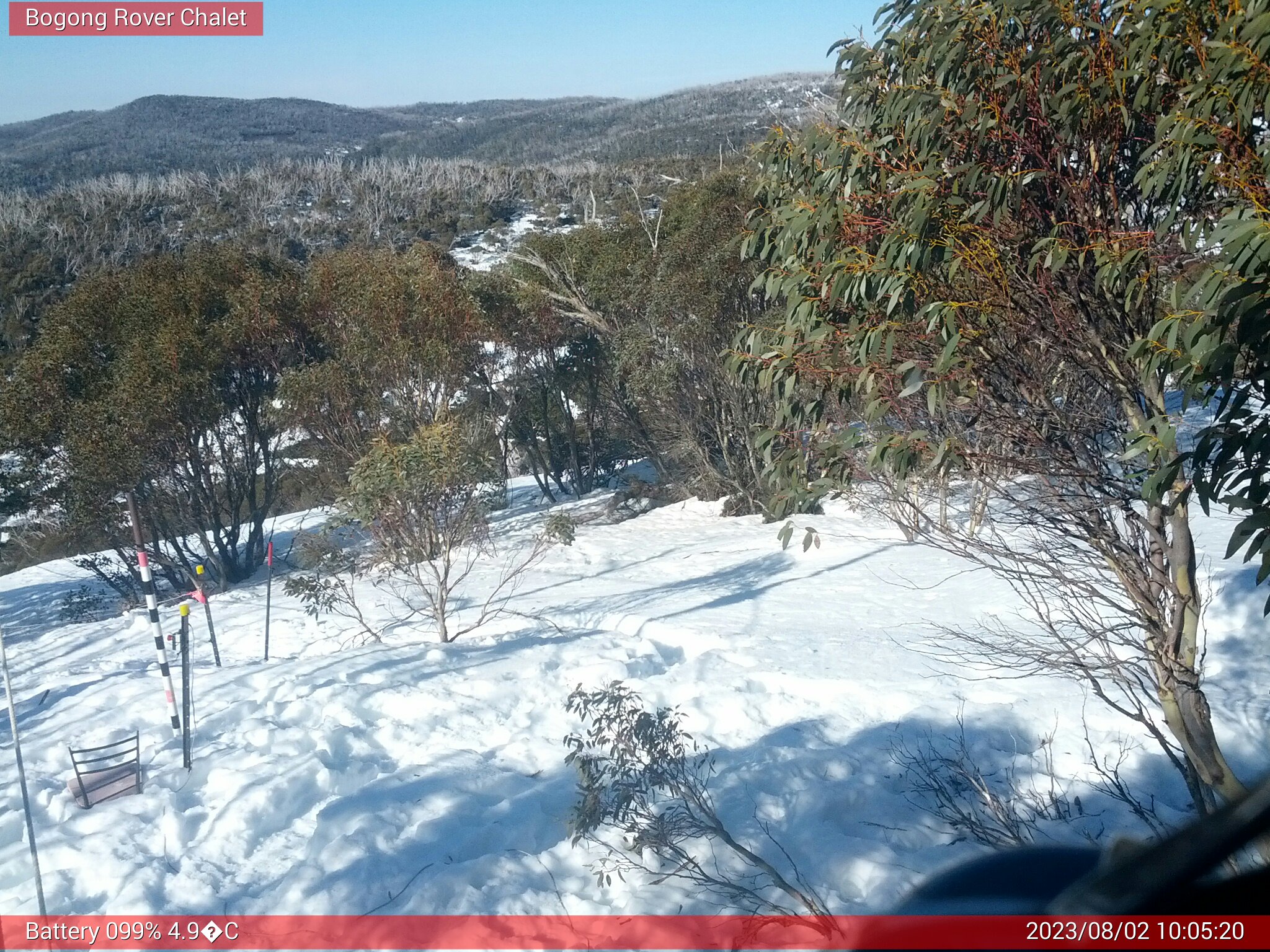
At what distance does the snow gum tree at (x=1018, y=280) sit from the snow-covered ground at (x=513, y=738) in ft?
4.84

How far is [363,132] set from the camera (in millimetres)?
70688

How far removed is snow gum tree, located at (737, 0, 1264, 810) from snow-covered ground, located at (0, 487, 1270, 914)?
148 centimetres

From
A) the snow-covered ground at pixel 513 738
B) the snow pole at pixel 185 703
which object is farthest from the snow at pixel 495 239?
the snow pole at pixel 185 703

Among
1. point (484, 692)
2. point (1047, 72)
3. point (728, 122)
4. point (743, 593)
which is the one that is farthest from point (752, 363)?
point (728, 122)

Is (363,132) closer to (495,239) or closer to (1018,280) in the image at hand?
(495,239)

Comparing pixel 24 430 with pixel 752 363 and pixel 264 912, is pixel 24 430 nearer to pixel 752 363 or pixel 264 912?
pixel 264 912

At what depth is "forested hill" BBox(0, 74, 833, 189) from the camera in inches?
1891

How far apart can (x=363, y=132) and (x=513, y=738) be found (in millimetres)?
73423

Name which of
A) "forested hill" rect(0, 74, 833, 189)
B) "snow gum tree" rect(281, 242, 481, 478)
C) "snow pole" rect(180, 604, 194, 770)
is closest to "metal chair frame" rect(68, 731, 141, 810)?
"snow pole" rect(180, 604, 194, 770)

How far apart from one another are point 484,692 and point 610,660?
3.71 feet

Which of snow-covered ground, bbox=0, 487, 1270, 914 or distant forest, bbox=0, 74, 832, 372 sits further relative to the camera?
distant forest, bbox=0, 74, 832, 372

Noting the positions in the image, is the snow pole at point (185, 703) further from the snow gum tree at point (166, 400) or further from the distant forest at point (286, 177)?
the distant forest at point (286, 177)

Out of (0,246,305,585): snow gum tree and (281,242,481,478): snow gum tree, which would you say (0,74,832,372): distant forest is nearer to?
(281,242,481,478): snow gum tree

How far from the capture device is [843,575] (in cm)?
1026
